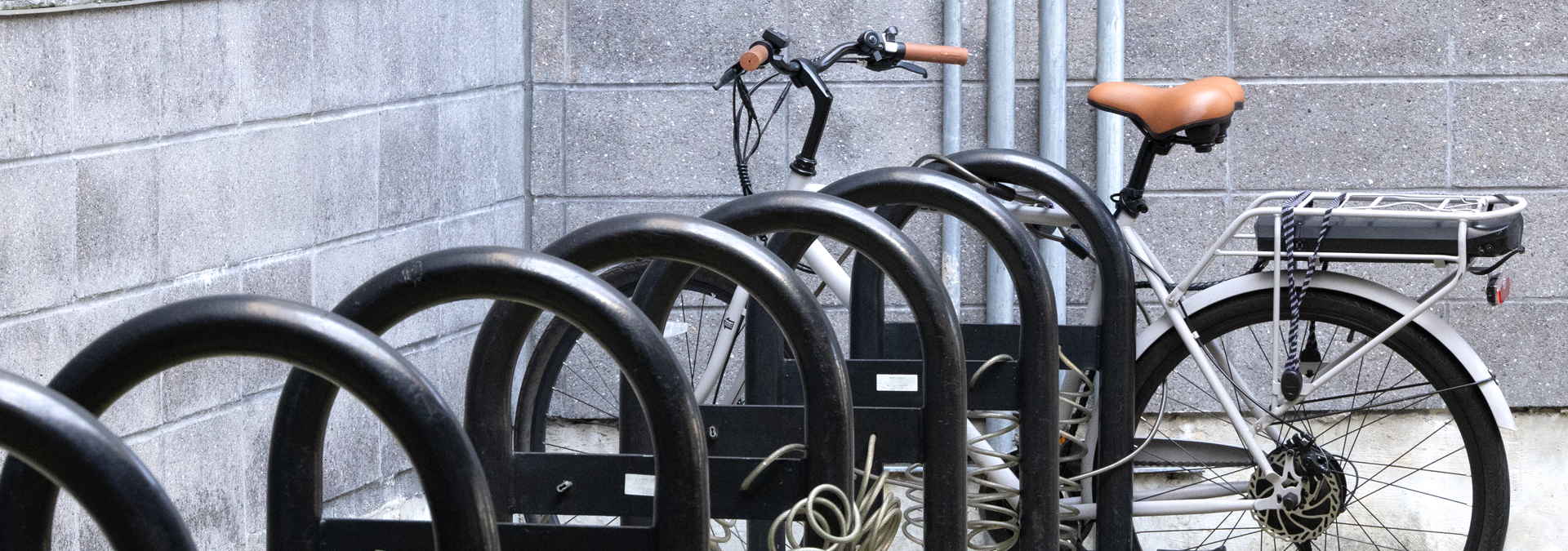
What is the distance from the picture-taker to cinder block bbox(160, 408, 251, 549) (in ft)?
7.84

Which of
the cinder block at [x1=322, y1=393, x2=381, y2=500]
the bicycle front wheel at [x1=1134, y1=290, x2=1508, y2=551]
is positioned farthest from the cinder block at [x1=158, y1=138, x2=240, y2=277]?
the bicycle front wheel at [x1=1134, y1=290, x2=1508, y2=551]

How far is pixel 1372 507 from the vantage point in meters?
3.53

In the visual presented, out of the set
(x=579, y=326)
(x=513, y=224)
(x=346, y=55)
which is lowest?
(x=579, y=326)

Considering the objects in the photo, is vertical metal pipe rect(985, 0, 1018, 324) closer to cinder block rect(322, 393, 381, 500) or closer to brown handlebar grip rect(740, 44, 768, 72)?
brown handlebar grip rect(740, 44, 768, 72)

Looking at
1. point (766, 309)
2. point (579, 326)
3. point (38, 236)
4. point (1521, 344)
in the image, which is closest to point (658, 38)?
point (38, 236)

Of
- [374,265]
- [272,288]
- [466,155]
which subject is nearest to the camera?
[272,288]

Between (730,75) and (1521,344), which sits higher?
(730,75)

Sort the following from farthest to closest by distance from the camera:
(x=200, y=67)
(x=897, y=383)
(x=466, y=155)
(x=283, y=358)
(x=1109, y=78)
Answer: (x=1109, y=78) < (x=466, y=155) < (x=200, y=67) < (x=897, y=383) < (x=283, y=358)

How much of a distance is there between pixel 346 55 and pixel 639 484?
149 cm

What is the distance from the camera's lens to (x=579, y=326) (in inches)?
48.3

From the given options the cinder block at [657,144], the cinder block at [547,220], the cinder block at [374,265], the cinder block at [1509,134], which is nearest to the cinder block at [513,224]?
the cinder block at [547,220]

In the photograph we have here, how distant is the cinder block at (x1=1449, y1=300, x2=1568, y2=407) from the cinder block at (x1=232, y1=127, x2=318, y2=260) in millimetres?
2597

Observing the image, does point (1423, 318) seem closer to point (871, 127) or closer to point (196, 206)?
point (871, 127)

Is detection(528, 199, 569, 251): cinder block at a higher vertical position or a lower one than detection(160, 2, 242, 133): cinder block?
lower
